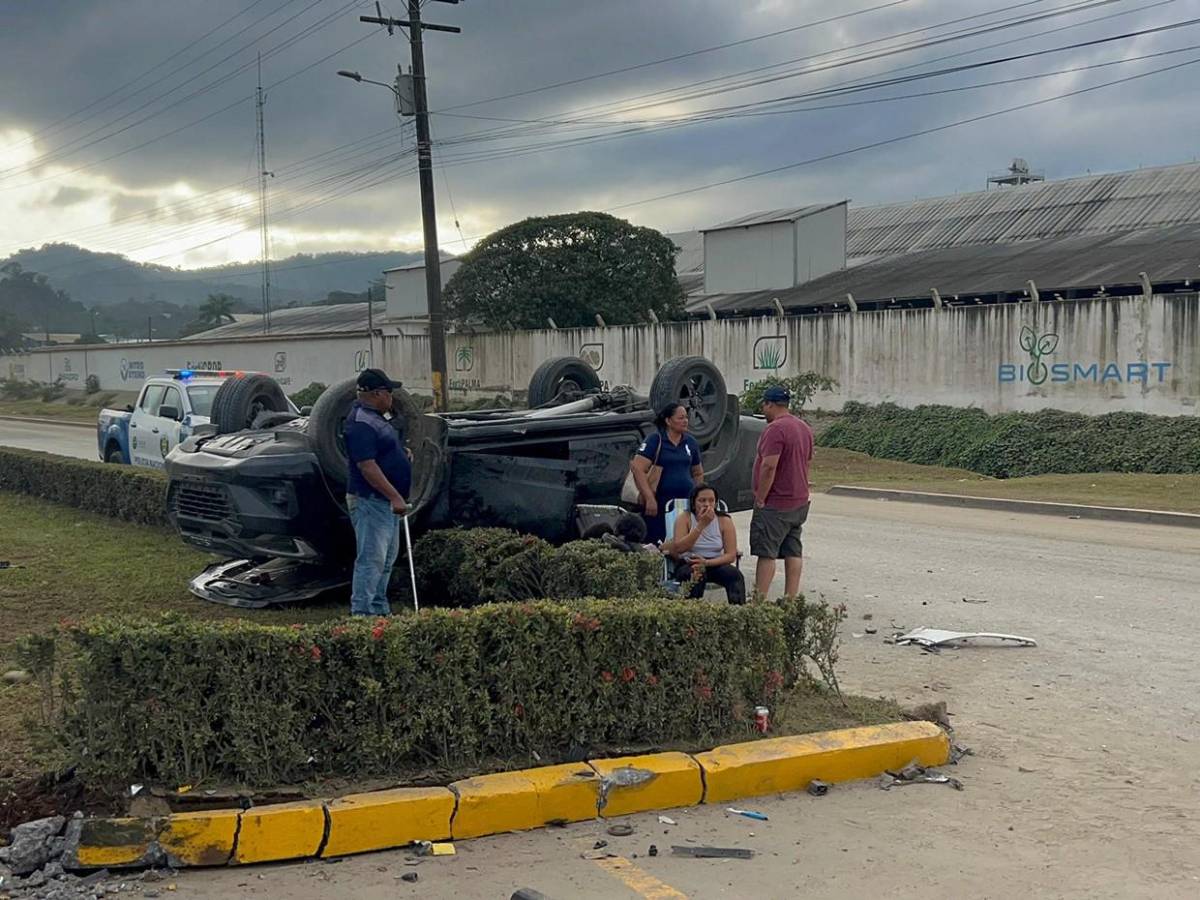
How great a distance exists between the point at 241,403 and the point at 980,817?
25.7ft

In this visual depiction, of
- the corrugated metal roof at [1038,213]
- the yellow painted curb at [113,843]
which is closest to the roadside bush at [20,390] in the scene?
the corrugated metal roof at [1038,213]

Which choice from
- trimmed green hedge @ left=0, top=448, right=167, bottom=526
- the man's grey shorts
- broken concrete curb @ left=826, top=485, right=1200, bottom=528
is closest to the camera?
the man's grey shorts

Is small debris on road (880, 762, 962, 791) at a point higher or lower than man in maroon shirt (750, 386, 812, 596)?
lower

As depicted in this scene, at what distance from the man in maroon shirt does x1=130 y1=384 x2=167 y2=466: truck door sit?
11.0 metres

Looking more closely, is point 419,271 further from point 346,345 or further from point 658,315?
point 658,315

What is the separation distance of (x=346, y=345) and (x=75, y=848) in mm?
37825

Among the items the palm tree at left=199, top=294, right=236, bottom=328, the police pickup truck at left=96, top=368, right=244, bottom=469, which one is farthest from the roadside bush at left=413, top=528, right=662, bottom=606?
the palm tree at left=199, top=294, right=236, bottom=328

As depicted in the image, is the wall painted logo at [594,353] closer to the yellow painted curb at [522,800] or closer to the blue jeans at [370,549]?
the blue jeans at [370,549]

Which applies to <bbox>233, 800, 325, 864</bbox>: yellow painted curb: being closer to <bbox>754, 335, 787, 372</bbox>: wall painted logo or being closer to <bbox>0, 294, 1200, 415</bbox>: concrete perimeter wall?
<bbox>0, 294, 1200, 415</bbox>: concrete perimeter wall

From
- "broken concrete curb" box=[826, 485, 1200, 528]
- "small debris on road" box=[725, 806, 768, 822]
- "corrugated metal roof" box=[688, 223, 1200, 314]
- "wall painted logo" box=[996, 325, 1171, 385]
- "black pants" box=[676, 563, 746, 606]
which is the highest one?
"corrugated metal roof" box=[688, 223, 1200, 314]

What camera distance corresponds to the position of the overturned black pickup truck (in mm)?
7863

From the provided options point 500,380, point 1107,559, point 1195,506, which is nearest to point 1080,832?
point 1107,559

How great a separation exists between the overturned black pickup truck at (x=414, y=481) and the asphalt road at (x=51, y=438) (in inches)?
654

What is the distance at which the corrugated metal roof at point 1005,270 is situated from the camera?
26.3 meters
